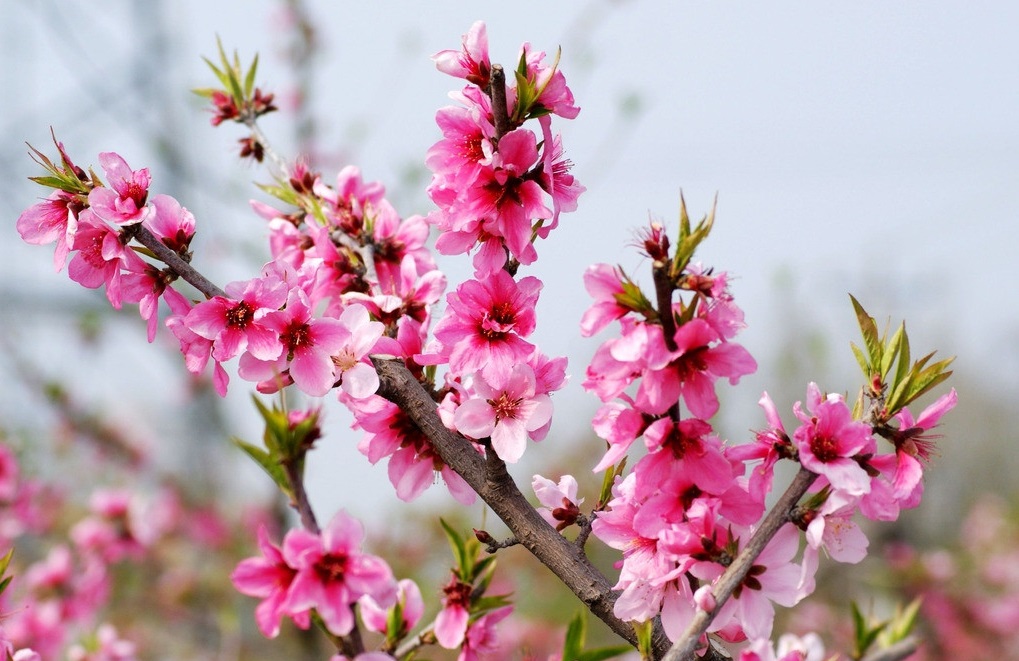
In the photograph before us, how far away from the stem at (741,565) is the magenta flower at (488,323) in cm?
38

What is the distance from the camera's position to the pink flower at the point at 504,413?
1.14m

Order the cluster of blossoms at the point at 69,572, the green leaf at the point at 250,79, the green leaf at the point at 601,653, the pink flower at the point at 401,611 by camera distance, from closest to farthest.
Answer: the green leaf at the point at 601,653 → the pink flower at the point at 401,611 → the green leaf at the point at 250,79 → the cluster of blossoms at the point at 69,572

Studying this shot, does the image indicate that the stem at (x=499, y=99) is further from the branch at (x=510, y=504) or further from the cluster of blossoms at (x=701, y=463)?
the branch at (x=510, y=504)

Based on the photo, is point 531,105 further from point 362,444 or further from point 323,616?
point 323,616

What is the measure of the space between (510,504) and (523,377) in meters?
0.18

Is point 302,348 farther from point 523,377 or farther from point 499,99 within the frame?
point 499,99

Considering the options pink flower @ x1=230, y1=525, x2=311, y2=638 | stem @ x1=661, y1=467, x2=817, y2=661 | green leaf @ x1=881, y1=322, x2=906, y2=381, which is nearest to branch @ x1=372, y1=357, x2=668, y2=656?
stem @ x1=661, y1=467, x2=817, y2=661

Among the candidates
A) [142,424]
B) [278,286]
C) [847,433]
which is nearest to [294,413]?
[278,286]

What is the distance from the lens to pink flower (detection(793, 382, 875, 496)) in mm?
1051

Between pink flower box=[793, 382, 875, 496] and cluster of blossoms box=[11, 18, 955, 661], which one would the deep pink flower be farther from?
pink flower box=[793, 382, 875, 496]

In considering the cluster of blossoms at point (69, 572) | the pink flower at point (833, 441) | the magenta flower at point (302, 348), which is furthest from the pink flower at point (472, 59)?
the cluster of blossoms at point (69, 572)

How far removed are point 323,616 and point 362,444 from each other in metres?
0.29

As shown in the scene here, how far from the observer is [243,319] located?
119cm

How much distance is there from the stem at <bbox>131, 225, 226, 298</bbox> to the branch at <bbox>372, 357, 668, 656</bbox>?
0.88 ft
